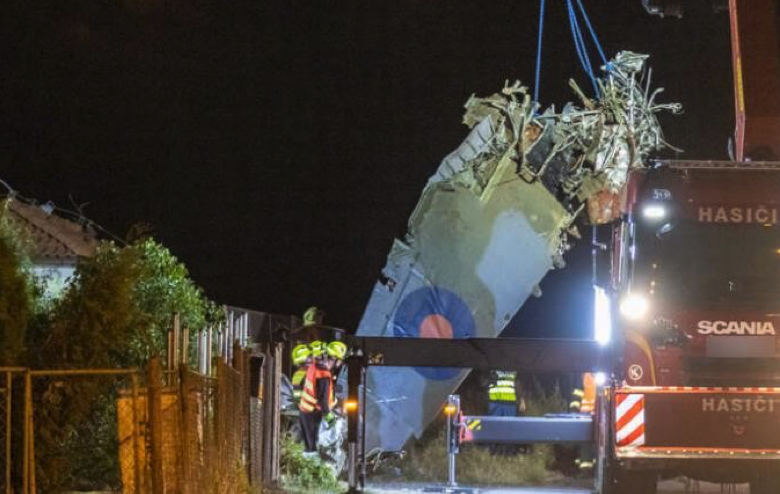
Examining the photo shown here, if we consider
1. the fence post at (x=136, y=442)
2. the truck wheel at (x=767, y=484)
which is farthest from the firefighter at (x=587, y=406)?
the fence post at (x=136, y=442)

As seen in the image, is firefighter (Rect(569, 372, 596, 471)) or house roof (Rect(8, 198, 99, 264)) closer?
firefighter (Rect(569, 372, 596, 471))

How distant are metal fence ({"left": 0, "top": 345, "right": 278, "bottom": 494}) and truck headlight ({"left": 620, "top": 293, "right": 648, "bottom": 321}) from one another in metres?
3.82

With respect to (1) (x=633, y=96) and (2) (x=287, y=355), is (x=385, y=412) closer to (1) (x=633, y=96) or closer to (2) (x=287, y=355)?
(2) (x=287, y=355)

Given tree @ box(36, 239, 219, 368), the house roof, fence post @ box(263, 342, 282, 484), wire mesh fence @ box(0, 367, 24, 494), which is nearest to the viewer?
wire mesh fence @ box(0, 367, 24, 494)

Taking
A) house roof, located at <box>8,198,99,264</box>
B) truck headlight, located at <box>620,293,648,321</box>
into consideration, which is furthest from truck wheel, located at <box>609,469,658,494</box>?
house roof, located at <box>8,198,99,264</box>

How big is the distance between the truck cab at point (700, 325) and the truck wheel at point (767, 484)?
0.61 meters

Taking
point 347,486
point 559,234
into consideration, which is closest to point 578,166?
point 559,234

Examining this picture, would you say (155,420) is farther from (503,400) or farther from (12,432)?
(503,400)

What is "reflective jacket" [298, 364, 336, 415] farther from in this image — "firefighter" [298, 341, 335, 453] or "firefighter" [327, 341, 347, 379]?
"firefighter" [327, 341, 347, 379]

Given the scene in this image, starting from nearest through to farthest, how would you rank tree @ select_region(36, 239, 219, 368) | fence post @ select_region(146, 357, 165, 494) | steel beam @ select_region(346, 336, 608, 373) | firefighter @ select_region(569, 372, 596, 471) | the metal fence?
fence post @ select_region(146, 357, 165, 494), the metal fence, tree @ select_region(36, 239, 219, 368), steel beam @ select_region(346, 336, 608, 373), firefighter @ select_region(569, 372, 596, 471)

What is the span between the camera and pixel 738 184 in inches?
476

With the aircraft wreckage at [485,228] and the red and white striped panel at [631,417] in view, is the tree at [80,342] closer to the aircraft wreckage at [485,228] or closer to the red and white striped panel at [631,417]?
the red and white striped panel at [631,417]

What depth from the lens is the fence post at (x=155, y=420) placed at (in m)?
7.81

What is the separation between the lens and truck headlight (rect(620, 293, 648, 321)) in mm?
12008
